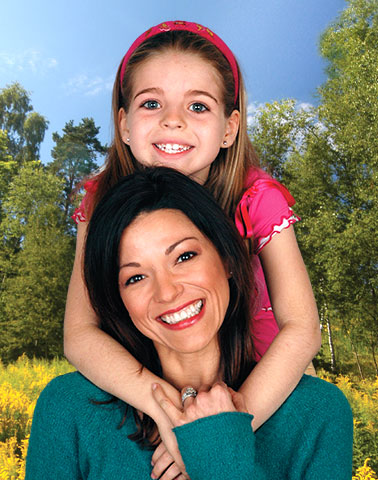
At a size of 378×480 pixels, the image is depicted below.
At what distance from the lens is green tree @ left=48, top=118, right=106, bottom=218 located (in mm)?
28953

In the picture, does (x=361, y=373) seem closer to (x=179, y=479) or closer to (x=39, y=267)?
(x=39, y=267)

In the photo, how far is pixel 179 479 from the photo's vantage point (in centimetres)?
210

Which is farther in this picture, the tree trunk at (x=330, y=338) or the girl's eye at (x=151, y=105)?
the tree trunk at (x=330, y=338)

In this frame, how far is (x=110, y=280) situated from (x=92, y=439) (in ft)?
2.27

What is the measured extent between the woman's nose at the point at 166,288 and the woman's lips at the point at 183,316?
0.20ft

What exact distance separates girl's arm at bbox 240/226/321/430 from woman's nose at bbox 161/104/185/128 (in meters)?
0.85

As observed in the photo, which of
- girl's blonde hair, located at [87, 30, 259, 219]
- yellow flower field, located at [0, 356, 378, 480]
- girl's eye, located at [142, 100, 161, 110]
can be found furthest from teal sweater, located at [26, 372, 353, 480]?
yellow flower field, located at [0, 356, 378, 480]

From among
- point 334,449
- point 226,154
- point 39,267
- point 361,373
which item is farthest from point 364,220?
point 334,449

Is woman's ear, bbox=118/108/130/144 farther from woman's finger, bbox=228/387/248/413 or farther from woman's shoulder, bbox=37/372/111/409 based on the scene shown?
woman's finger, bbox=228/387/248/413

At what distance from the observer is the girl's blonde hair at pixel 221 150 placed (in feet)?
9.70

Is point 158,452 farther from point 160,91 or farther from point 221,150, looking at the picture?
point 221,150

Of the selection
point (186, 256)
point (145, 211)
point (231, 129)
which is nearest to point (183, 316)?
point (186, 256)

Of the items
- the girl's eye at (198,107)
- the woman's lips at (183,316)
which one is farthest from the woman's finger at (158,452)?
the girl's eye at (198,107)

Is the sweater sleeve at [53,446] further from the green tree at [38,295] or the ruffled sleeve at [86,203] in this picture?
the green tree at [38,295]
